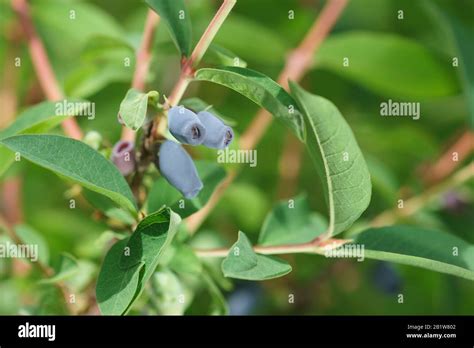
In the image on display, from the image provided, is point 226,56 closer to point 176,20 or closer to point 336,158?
point 176,20

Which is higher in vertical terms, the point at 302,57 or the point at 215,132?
the point at 302,57

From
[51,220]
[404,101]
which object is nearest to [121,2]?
[51,220]

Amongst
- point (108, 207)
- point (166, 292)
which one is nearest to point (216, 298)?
point (166, 292)
